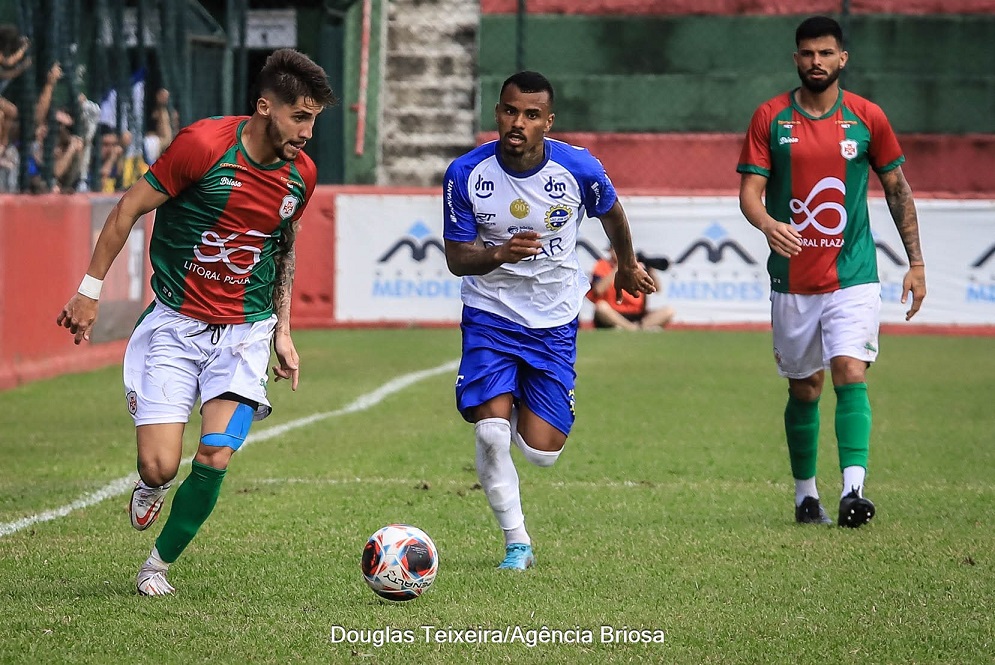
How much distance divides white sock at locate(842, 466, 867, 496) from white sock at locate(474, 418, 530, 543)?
174 cm

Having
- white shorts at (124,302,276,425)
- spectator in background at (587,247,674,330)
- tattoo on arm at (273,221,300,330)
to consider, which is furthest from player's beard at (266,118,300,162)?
spectator in background at (587,247,674,330)

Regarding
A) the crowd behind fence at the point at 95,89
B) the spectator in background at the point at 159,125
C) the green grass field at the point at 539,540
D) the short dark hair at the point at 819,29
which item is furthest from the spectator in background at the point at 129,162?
the short dark hair at the point at 819,29

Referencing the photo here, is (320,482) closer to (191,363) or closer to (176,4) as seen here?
(191,363)

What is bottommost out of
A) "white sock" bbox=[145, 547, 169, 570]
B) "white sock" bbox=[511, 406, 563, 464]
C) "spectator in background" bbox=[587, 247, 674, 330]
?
"spectator in background" bbox=[587, 247, 674, 330]

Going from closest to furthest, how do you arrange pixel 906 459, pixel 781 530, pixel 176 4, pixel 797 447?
pixel 781 530
pixel 797 447
pixel 906 459
pixel 176 4

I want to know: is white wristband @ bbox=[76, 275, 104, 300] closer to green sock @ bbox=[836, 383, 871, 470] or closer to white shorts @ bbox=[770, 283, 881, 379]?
white shorts @ bbox=[770, 283, 881, 379]

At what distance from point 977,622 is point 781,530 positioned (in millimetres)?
1881

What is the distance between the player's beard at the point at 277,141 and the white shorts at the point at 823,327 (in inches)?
108

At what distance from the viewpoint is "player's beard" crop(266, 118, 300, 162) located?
582 centimetres

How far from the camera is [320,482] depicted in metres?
8.56

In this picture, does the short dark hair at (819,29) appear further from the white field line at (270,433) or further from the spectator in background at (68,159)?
the spectator in background at (68,159)

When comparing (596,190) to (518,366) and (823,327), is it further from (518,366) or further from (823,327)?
(823,327)

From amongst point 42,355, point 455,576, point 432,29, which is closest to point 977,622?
point 455,576

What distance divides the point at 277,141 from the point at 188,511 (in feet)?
4.40
